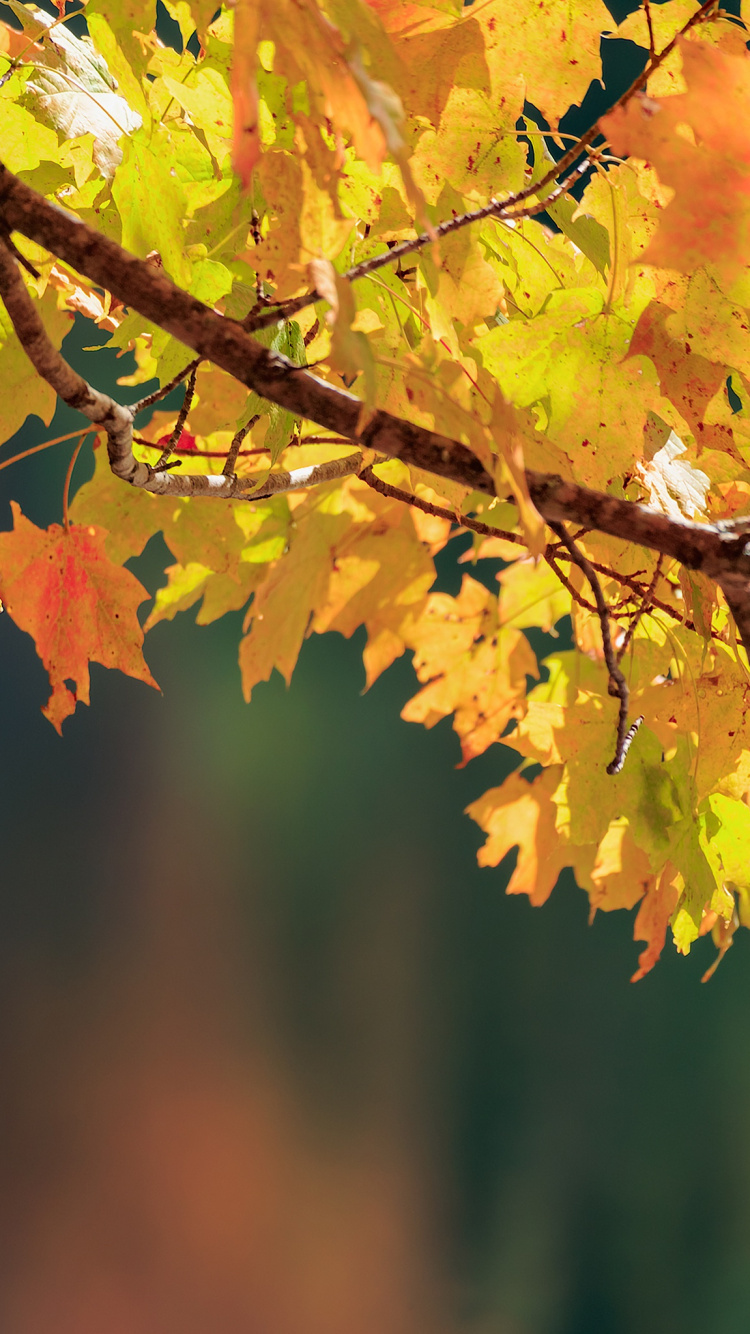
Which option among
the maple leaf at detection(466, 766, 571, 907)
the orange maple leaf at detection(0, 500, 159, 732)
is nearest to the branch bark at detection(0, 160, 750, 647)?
the orange maple leaf at detection(0, 500, 159, 732)

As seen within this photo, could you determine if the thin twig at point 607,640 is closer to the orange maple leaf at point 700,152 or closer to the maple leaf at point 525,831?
the orange maple leaf at point 700,152

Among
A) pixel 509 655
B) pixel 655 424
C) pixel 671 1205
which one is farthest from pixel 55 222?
pixel 671 1205

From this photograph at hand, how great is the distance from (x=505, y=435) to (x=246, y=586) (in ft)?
1.34

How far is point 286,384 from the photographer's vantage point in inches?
9.3

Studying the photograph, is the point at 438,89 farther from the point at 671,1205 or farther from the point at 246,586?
the point at 671,1205

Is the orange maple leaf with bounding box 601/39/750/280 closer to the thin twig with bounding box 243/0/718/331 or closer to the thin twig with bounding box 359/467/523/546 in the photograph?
the thin twig with bounding box 243/0/718/331

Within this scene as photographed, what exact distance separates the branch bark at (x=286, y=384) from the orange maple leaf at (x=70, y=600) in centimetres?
21

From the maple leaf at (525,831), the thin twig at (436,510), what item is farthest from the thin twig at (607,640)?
the maple leaf at (525,831)

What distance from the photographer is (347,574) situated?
65cm

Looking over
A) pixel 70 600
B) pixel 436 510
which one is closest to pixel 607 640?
pixel 436 510

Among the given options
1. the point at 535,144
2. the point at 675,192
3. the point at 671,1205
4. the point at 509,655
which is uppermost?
the point at 535,144

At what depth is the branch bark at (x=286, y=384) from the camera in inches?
9.1

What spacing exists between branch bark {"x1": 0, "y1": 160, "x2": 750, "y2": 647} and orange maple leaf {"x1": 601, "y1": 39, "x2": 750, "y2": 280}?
0.24ft

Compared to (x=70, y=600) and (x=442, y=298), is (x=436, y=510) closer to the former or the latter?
(x=442, y=298)
